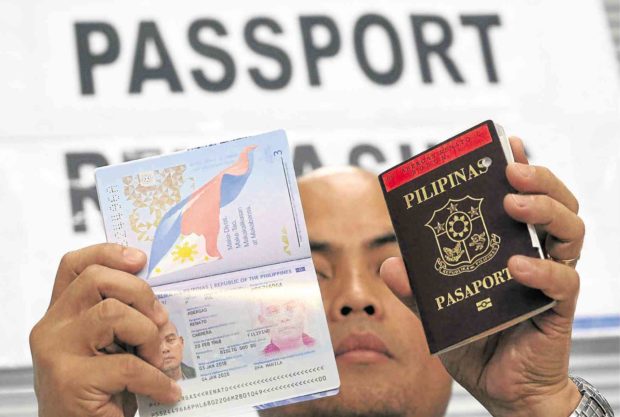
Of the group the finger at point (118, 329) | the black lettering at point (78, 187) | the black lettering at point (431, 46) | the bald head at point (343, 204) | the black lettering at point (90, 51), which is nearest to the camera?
the finger at point (118, 329)

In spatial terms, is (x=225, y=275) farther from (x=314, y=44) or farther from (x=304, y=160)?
(x=314, y=44)

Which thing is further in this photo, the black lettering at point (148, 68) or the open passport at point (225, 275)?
the black lettering at point (148, 68)

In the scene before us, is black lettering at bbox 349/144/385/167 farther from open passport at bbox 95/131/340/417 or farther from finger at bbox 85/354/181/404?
finger at bbox 85/354/181/404

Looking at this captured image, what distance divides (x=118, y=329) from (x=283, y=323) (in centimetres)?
25

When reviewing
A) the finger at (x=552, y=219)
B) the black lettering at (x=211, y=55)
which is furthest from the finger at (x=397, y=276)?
the black lettering at (x=211, y=55)

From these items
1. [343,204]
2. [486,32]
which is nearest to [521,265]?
[343,204]

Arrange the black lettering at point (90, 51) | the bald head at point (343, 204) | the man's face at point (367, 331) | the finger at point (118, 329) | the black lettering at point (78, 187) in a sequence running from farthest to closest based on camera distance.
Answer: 1. the black lettering at point (90, 51)
2. the black lettering at point (78, 187)
3. the bald head at point (343, 204)
4. the man's face at point (367, 331)
5. the finger at point (118, 329)

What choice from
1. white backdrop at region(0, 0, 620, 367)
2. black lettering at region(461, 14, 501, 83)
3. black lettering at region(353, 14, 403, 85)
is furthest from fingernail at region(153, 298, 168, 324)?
black lettering at region(461, 14, 501, 83)

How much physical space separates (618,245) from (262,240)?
1.66 metres

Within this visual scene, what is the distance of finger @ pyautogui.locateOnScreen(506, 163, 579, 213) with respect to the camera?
1.33 metres

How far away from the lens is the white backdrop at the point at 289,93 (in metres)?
2.56

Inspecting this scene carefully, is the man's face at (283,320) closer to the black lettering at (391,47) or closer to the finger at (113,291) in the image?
the finger at (113,291)

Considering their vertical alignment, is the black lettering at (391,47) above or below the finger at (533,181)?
above

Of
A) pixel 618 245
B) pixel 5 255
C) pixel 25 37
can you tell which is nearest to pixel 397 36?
pixel 618 245
